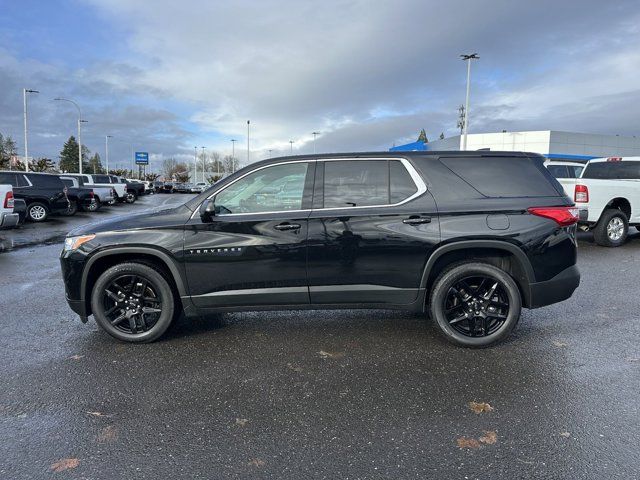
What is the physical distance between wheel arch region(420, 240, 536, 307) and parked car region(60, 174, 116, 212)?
19.7 metres

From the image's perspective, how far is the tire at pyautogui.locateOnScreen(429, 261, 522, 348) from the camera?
162 inches

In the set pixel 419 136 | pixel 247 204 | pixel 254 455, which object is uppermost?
pixel 419 136

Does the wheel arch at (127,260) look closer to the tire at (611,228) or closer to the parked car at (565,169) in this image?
the tire at (611,228)

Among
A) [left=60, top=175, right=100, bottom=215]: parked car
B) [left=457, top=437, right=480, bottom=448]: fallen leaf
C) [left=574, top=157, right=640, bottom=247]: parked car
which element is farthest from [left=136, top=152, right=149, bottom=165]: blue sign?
[left=457, top=437, right=480, bottom=448]: fallen leaf

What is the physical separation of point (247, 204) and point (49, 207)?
14703mm

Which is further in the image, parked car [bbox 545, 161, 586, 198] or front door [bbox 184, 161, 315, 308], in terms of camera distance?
parked car [bbox 545, 161, 586, 198]

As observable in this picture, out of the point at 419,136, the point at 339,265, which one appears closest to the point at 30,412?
the point at 339,265

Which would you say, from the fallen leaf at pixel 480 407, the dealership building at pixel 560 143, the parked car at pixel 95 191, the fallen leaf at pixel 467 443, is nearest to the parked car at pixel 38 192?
the parked car at pixel 95 191

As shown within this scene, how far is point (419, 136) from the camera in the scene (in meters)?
96.0

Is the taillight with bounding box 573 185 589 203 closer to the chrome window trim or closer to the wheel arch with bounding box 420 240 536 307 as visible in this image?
the wheel arch with bounding box 420 240 536 307

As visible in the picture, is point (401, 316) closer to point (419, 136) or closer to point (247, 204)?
point (247, 204)

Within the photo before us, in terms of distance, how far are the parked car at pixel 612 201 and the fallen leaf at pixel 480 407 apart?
788 centimetres

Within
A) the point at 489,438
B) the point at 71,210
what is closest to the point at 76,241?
the point at 489,438

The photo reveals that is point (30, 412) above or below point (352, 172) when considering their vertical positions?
below
